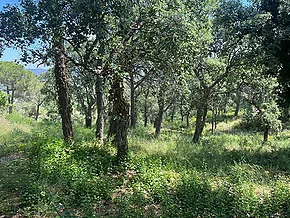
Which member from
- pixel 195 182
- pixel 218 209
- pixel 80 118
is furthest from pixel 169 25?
pixel 80 118

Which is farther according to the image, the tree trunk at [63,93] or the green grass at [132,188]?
the tree trunk at [63,93]

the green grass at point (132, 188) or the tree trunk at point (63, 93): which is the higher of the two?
the tree trunk at point (63, 93)

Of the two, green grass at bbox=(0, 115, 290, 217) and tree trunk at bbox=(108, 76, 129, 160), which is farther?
tree trunk at bbox=(108, 76, 129, 160)

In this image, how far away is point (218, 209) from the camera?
479cm

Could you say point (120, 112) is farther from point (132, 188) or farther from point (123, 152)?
point (132, 188)

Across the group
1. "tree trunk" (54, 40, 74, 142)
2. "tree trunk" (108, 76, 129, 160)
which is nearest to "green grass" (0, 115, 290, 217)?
"tree trunk" (108, 76, 129, 160)

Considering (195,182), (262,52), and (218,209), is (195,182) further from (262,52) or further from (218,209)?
(262,52)

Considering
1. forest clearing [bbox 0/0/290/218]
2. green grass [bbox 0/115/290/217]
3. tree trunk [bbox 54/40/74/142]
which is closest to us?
green grass [bbox 0/115/290/217]

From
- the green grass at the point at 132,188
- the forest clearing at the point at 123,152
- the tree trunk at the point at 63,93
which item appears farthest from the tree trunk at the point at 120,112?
the tree trunk at the point at 63,93

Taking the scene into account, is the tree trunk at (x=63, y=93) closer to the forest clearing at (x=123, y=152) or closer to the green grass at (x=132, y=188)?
the forest clearing at (x=123, y=152)

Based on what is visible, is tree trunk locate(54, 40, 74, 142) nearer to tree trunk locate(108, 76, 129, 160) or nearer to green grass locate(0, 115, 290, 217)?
green grass locate(0, 115, 290, 217)

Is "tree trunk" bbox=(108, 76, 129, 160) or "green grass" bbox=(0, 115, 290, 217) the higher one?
"tree trunk" bbox=(108, 76, 129, 160)

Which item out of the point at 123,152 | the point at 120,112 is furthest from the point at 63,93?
the point at 123,152

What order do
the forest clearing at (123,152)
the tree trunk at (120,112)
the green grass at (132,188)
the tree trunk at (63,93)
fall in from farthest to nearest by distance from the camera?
→ the tree trunk at (63,93)
the tree trunk at (120,112)
the forest clearing at (123,152)
the green grass at (132,188)
